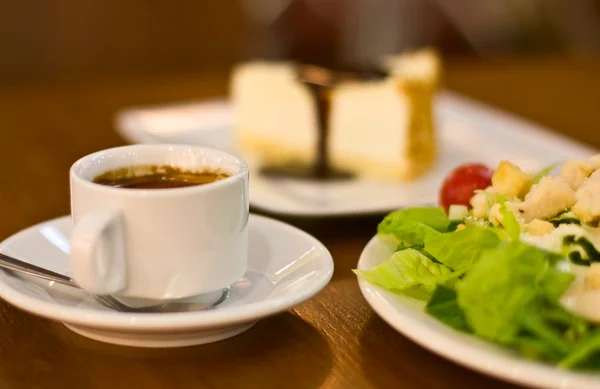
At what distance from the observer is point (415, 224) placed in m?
1.08

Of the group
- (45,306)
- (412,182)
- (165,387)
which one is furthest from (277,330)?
(412,182)

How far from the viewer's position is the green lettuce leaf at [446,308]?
90cm

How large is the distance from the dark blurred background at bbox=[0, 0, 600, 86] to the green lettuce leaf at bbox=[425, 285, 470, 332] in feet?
9.94

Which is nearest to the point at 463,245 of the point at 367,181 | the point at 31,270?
the point at 31,270

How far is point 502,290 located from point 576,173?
1.12 feet

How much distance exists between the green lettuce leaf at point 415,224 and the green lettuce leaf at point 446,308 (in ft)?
0.41

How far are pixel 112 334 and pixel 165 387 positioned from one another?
11 cm

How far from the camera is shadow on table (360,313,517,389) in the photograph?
904 mm

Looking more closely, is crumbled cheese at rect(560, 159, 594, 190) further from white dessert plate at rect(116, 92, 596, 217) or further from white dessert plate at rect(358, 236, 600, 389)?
white dessert plate at rect(116, 92, 596, 217)

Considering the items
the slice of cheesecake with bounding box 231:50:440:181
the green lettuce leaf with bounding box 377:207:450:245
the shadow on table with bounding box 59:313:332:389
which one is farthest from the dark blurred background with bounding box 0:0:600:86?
the shadow on table with bounding box 59:313:332:389

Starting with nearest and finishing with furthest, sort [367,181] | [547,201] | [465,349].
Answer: [465,349], [547,201], [367,181]

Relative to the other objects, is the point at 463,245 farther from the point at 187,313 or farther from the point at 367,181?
the point at 367,181

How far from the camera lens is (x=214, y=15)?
14.5 ft

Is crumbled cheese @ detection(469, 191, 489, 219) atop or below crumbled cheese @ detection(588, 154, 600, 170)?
below
